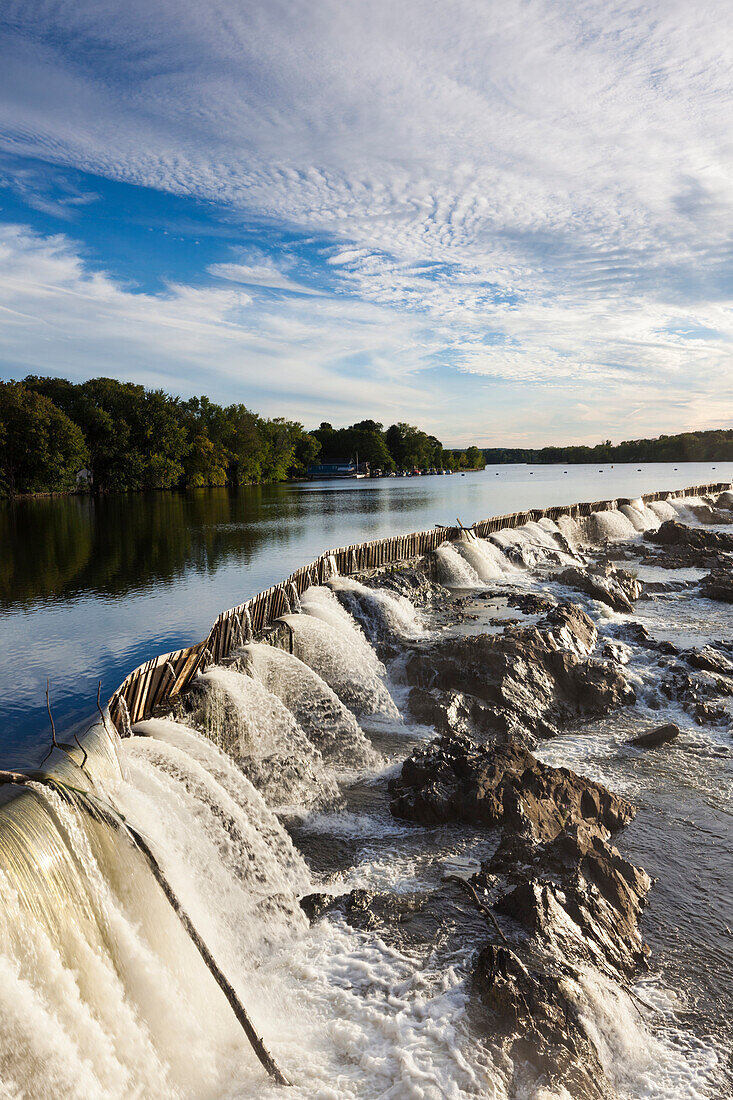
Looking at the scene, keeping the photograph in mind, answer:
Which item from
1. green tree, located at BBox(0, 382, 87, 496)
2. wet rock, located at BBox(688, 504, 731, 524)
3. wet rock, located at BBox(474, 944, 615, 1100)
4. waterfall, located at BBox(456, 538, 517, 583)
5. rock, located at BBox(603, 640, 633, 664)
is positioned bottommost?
wet rock, located at BBox(474, 944, 615, 1100)

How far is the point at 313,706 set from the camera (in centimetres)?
1083

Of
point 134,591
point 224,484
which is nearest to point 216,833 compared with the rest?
point 134,591

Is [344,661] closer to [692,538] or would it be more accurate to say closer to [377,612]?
[377,612]

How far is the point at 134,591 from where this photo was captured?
2103cm

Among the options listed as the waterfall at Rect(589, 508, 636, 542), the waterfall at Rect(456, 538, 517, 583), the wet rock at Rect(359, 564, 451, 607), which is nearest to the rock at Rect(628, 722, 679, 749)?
the wet rock at Rect(359, 564, 451, 607)

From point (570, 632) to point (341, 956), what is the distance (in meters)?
10.6

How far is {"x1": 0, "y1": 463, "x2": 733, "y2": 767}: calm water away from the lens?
12.2 metres

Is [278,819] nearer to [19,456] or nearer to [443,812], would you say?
[443,812]

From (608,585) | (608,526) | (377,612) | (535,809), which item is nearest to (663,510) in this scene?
(608,526)

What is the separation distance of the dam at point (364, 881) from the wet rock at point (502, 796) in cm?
4

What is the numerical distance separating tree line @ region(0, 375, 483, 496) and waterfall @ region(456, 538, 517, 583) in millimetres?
52088

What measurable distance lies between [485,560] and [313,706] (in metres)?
15.2

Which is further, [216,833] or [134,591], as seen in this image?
[134,591]

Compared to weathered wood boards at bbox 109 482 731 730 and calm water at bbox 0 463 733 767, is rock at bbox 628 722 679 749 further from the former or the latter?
calm water at bbox 0 463 733 767
